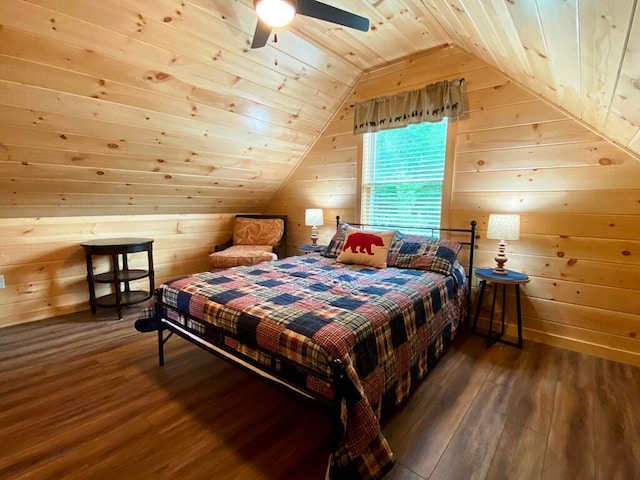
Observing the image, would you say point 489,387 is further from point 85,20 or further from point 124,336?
point 85,20

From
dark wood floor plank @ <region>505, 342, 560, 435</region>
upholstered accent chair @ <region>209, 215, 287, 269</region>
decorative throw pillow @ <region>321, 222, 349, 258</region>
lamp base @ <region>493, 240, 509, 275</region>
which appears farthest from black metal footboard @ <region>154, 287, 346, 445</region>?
lamp base @ <region>493, 240, 509, 275</region>

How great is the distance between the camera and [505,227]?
94.0 inches

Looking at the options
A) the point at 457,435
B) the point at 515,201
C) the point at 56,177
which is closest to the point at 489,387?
the point at 457,435

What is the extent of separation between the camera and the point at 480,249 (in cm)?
290

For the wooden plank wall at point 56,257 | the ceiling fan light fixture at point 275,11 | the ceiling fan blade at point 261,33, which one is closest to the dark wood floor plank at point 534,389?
the ceiling fan light fixture at point 275,11

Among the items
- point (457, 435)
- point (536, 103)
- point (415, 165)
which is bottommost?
point (457, 435)

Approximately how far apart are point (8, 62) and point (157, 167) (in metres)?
1.31

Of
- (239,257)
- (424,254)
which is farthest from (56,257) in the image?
(424,254)

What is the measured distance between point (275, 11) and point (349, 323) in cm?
158

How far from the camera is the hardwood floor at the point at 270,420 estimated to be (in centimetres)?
142

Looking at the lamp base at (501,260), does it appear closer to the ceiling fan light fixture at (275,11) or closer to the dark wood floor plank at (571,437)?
the dark wood floor plank at (571,437)

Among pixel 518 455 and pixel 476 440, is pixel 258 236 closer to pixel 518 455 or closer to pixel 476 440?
pixel 476 440

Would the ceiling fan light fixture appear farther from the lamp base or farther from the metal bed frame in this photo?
the lamp base

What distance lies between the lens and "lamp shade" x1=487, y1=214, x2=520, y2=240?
2.37 meters
